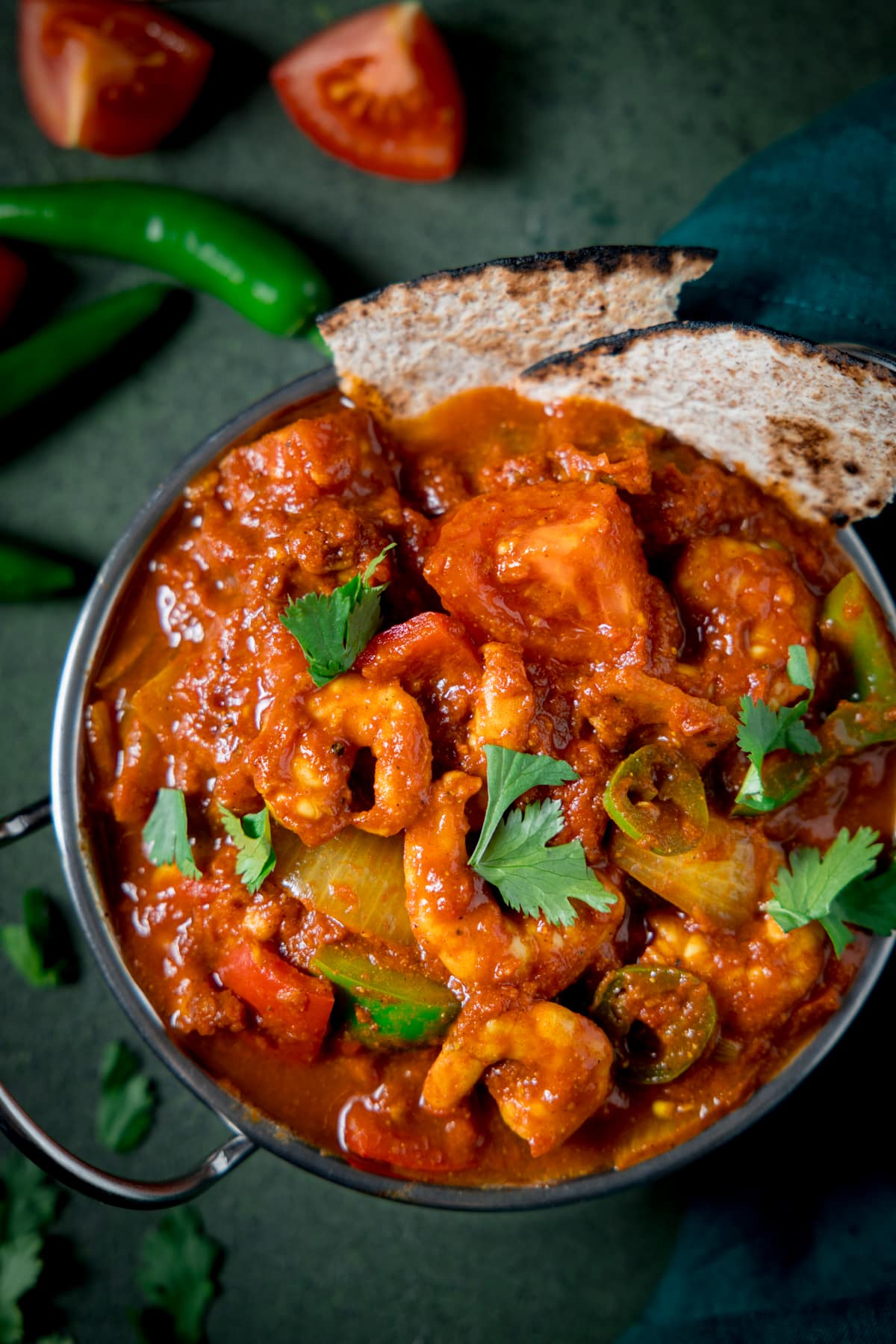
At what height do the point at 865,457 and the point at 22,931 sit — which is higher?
the point at 865,457

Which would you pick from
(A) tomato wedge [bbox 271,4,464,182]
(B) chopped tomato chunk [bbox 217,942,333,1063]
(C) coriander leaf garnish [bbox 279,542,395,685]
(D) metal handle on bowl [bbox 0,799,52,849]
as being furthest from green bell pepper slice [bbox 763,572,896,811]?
(A) tomato wedge [bbox 271,4,464,182]

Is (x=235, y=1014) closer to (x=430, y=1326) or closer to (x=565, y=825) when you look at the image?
(x=565, y=825)

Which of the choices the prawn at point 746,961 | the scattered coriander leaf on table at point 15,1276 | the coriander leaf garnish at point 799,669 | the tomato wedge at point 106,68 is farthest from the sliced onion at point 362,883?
the tomato wedge at point 106,68

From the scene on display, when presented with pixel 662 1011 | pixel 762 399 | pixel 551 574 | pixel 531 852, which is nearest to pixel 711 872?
pixel 662 1011

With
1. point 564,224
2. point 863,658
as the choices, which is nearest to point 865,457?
point 863,658

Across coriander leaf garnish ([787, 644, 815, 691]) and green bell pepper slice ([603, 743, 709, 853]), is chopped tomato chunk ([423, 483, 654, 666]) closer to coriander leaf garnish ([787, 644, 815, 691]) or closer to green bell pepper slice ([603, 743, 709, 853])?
green bell pepper slice ([603, 743, 709, 853])

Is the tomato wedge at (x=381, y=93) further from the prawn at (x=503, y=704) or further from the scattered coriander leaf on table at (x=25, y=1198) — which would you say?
the scattered coriander leaf on table at (x=25, y=1198)
